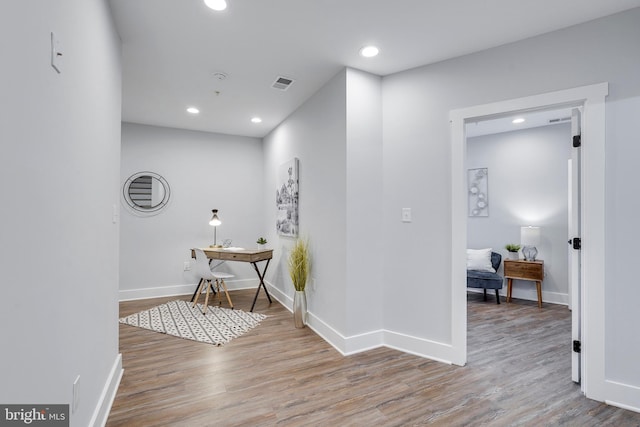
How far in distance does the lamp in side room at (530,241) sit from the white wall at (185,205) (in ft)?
13.0

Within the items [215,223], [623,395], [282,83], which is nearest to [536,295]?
[623,395]

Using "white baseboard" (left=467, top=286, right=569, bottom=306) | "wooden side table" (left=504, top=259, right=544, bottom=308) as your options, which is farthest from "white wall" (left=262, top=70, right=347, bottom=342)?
"white baseboard" (left=467, top=286, right=569, bottom=306)

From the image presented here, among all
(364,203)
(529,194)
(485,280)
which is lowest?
(485,280)

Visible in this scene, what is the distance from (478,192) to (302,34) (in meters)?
4.10

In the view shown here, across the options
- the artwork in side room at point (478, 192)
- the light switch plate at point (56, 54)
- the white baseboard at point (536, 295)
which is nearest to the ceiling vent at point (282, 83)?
the light switch plate at point (56, 54)

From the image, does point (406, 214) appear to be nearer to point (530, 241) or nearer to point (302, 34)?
point (302, 34)

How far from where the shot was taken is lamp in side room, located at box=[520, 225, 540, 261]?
4.39 m

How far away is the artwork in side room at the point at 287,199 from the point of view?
382cm

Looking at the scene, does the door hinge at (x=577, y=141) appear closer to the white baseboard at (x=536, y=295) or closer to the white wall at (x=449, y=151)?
the white wall at (x=449, y=151)

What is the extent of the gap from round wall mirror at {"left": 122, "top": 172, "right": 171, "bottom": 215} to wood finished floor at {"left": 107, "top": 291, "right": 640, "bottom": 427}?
6.67 feet

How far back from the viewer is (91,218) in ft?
5.24

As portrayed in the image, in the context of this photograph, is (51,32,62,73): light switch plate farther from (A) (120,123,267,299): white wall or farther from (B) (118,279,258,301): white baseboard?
(B) (118,279,258,301): white baseboard

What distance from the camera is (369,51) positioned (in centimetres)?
252

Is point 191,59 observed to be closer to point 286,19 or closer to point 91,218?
point 286,19
